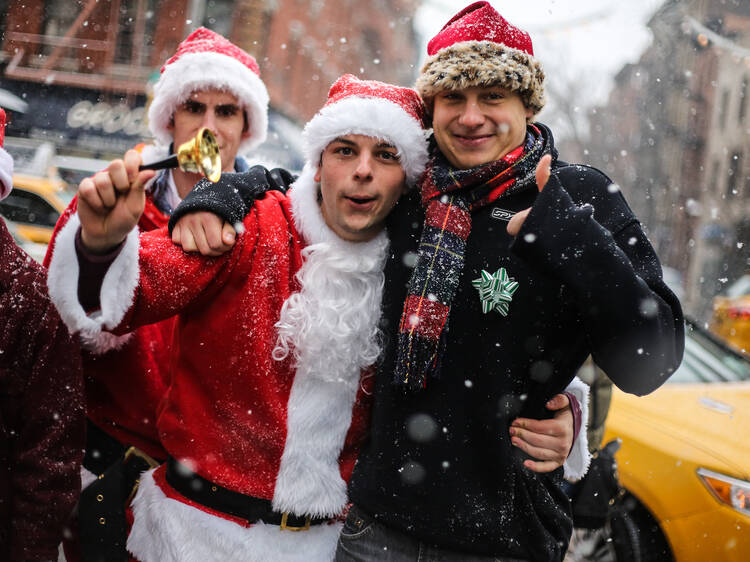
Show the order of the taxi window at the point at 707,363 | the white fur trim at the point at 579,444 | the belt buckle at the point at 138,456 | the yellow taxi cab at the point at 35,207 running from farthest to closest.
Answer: the yellow taxi cab at the point at 35,207, the taxi window at the point at 707,363, the belt buckle at the point at 138,456, the white fur trim at the point at 579,444

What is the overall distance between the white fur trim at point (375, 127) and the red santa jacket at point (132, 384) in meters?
0.93

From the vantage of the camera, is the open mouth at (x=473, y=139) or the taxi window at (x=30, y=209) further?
the taxi window at (x=30, y=209)

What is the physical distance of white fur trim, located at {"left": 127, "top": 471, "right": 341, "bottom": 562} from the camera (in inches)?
82.4

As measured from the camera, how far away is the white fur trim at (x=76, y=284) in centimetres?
180

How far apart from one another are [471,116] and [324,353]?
82 centimetres

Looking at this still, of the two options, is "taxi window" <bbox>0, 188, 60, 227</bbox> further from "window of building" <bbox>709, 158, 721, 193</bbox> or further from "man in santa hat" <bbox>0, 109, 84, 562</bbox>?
"window of building" <bbox>709, 158, 721, 193</bbox>

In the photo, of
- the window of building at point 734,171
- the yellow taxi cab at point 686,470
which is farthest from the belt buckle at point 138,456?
the window of building at point 734,171

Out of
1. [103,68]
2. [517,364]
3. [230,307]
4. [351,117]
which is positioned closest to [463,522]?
[517,364]

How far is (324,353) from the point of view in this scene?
6.91ft

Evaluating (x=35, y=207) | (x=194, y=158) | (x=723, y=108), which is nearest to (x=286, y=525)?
(x=194, y=158)

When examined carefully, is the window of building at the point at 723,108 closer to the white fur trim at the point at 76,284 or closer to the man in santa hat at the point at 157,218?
the man in santa hat at the point at 157,218

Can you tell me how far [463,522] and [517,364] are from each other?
456 millimetres

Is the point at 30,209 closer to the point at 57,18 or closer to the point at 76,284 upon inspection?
the point at 76,284

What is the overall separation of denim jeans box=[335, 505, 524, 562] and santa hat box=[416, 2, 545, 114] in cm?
131
